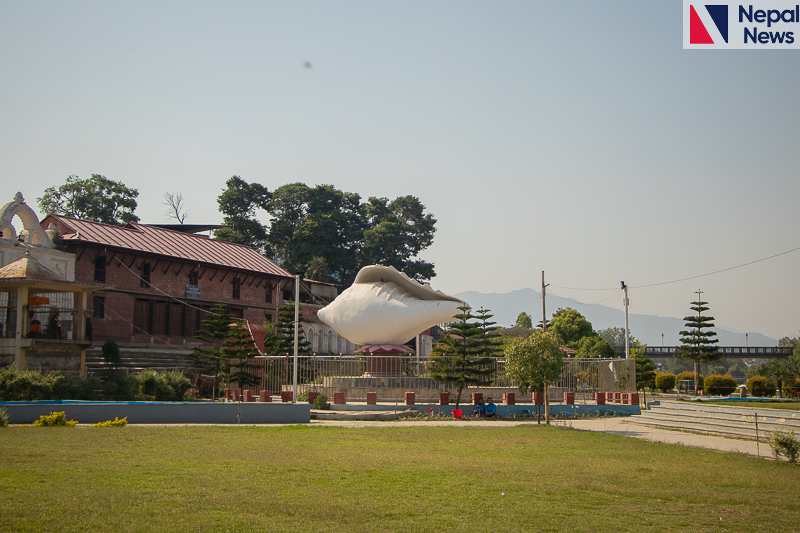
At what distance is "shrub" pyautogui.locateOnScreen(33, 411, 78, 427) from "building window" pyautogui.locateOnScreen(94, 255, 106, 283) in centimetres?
2004

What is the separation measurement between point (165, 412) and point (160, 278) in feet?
68.0

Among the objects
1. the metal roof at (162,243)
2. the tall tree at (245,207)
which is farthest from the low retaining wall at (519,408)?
the tall tree at (245,207)

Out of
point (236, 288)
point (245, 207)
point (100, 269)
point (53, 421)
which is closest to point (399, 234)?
point (245, 207)

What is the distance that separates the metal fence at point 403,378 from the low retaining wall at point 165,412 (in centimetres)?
510

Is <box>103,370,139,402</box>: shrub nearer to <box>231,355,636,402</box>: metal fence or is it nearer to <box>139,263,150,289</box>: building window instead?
<box>231,355,636,402</box>: metal fence

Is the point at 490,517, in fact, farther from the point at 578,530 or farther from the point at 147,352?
the point at 147,352

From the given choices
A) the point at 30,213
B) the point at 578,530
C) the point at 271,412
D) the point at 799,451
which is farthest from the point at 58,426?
the point at 30,213

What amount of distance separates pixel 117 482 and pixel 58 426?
8000mm

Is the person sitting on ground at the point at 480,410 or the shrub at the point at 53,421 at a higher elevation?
the shrub at the point at 53,421

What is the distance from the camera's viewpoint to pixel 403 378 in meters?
24.8

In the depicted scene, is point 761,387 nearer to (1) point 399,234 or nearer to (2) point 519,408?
(2) point 519,408

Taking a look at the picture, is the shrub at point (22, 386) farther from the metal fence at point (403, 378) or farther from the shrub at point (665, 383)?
the shrub at point (665, 383)

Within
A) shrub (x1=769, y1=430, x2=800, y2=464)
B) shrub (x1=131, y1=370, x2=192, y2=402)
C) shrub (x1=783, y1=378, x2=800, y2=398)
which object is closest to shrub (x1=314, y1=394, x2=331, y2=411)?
shrub (x1=131, y1=370, x2=192, y2=402)

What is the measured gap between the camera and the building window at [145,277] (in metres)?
36.1
